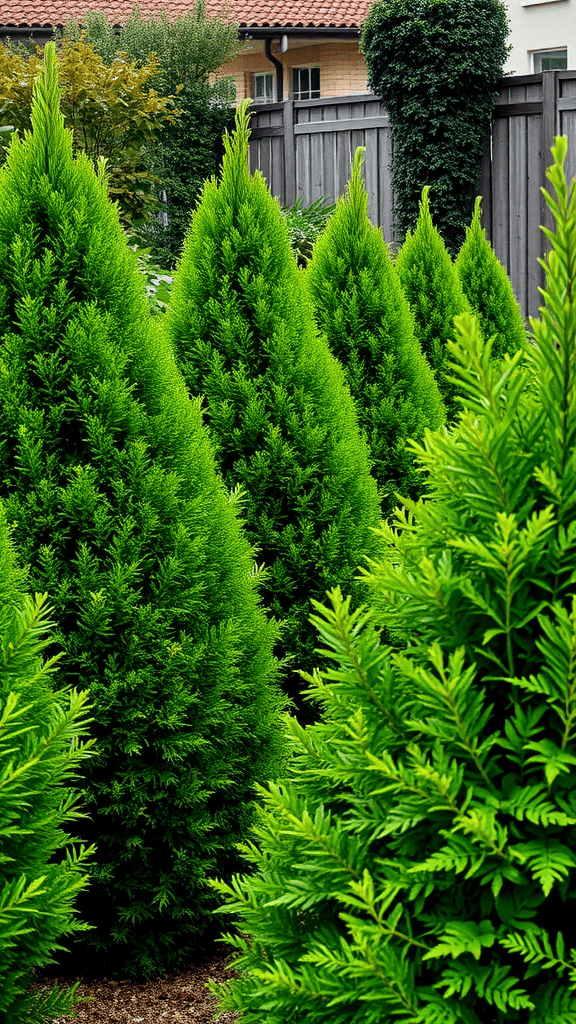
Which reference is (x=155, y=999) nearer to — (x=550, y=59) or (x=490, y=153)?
(x=490, y=153)

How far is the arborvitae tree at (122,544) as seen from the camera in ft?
9.30

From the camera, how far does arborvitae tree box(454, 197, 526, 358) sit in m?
6.65

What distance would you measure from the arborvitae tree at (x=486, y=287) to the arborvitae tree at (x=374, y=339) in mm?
1836

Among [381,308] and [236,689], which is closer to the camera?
[236,689]

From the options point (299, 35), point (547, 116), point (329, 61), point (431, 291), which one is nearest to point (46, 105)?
point (431, 291)

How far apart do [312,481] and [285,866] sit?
2.26 m

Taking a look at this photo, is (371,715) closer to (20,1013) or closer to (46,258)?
(20,1013)

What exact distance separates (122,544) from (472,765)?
1.67 meters

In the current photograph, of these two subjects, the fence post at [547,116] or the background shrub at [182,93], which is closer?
the fence post at [547,116]

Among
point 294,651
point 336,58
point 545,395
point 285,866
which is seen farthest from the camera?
point 336,58

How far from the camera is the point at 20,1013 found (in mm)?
1792

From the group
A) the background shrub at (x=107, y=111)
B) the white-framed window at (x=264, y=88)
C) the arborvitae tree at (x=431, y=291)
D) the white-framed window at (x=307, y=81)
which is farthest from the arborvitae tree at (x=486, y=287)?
the white-framed window at (x=264, y=88)

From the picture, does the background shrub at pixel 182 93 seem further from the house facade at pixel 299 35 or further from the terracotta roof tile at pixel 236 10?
the house facade at pixel 299 35

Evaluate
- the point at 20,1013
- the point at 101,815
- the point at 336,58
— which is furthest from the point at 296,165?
the point at 20,1013
